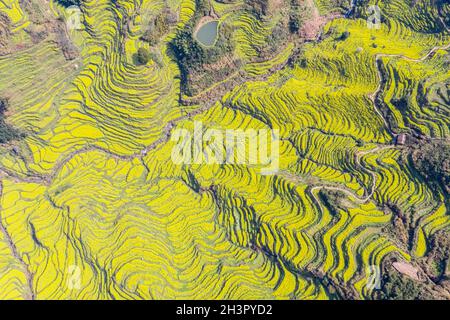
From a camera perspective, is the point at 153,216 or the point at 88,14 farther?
the point at 88,14

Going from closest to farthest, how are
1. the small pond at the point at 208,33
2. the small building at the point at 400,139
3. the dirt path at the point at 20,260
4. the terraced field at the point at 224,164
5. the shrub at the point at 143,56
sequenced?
the terraced field at the point at 224,164 → the small building at the point at 400,139 → the dirt path at the point at 20,260 → the shrub at the point at 143,56 → the small pond at the point at 208,33

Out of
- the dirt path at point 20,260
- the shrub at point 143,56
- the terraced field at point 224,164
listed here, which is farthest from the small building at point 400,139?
the dirt path at point 20,260

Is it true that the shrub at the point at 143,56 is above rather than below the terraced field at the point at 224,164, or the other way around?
above

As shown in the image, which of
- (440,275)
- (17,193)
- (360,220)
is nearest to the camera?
(440,275)

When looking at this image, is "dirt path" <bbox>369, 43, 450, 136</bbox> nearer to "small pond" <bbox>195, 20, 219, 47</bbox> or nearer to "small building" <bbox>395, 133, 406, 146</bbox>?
"small building" <bbox>395, 133, 406, 146</bbox>

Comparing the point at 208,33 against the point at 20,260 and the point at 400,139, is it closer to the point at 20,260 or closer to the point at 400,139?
the point at 400,139

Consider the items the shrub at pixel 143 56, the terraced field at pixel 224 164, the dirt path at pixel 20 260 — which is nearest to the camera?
the terraced field at pixel 224 164

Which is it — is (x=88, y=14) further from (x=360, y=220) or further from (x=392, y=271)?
(x=392, y=271)

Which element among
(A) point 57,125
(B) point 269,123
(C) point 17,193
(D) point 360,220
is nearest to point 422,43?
(B) point 269,123

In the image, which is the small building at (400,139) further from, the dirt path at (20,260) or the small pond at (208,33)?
the dirt path at (20,260)
